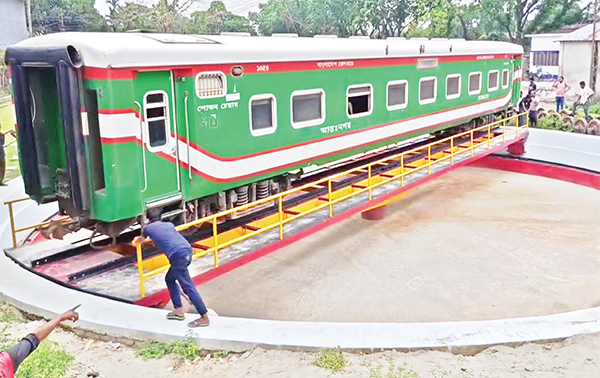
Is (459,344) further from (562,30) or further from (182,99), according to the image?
(562,30)

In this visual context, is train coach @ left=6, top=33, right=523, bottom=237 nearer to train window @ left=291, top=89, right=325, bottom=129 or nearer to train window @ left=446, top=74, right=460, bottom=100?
train window @ left=291, top=89, right=325, bottom=129

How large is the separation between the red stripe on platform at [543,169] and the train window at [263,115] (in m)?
11.0

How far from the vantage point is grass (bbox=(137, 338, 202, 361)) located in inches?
254

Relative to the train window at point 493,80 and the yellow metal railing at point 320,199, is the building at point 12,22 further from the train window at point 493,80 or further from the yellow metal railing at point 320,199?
the yellow metal railing at point 320,199

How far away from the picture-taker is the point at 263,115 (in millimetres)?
10367

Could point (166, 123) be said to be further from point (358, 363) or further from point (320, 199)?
point (358, 363)

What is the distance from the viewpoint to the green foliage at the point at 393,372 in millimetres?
5977

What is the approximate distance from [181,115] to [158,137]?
1.68ft

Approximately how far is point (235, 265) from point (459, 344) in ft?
11.7

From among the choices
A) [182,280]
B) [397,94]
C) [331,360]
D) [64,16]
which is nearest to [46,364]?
[182,280]

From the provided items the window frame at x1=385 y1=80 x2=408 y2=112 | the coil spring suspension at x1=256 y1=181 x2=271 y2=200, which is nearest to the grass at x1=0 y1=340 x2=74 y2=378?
the coil spring suspension at x1=256 y1=181 x2=271 y2=200

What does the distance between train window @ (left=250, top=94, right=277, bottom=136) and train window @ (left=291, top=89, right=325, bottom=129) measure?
22.2 inches

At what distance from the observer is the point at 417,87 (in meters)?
14.7

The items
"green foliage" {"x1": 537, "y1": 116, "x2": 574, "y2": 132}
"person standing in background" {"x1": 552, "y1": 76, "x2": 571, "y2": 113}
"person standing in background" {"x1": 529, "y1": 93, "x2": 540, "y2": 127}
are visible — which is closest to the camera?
"green foliage" {"x1": 537, "y1": 116, "x2": 574, "y2": 132}
